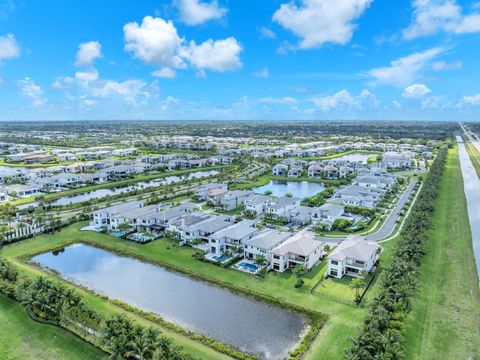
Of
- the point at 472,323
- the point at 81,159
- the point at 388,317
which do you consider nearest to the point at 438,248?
the point at 472,323

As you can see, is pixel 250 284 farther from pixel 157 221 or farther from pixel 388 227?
pixel 388 227

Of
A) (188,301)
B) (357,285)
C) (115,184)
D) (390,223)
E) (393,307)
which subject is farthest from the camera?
(115,184)

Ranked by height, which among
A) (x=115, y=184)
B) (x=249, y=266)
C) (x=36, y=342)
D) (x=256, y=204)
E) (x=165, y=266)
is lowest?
(x=36, y=342)

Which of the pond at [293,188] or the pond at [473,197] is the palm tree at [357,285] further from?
the pond at [293,188]

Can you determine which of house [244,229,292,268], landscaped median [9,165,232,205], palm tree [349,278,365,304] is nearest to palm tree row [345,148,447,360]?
palm tree [349,278,365,304]

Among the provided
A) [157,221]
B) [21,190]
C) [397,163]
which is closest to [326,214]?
[157,221]

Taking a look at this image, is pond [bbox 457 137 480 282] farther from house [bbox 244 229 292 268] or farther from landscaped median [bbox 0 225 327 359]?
landscaped median [bbox 0 225 327 359]

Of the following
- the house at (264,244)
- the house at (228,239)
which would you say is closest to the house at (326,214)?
the house at (264,244)
